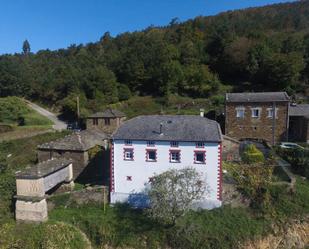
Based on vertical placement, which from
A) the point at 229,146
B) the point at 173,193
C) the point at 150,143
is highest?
the point at 150,143

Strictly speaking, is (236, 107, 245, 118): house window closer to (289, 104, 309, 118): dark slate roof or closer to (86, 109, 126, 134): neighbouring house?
(289, 104, 309, 118): dark slate roof

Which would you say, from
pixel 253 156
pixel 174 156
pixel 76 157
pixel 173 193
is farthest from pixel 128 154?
pixel 253 156

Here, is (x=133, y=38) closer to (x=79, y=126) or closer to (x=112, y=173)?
(x=79, y=126)

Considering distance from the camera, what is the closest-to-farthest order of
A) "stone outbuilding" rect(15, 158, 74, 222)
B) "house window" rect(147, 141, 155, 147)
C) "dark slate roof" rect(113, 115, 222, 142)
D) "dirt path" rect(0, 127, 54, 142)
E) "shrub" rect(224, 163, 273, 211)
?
"shrub" rect(224, 163, 273, 211) < "stone outbuilding" rect(15, 158, 74, 222) < "dark slate roof" rect(113, 115, 222, 142) < "house window" rect(147, 141, 155, 147) < "dirt path" rect(0, 127, 54, 142)

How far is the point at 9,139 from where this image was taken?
42.0 metres

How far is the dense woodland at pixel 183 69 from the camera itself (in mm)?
56312

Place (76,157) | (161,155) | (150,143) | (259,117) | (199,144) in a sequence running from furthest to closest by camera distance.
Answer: (259,117) → (76,157) → (150,143) → (161,155) → (199,144)

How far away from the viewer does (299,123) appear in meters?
36.9

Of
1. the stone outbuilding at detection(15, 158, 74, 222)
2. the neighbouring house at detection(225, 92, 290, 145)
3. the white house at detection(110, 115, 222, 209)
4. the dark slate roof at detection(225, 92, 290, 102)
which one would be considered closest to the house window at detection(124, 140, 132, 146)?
the white house at detection(110, 115, 222, 209)

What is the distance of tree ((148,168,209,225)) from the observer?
70.4 feet

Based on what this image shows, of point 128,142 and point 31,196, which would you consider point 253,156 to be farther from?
point 31,196

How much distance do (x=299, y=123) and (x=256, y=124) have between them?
600 centimetres

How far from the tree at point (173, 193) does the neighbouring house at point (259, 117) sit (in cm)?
1696

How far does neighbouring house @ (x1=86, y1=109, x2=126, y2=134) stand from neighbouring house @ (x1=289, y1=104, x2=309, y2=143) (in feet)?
83.8
